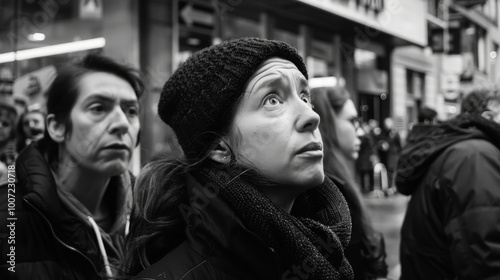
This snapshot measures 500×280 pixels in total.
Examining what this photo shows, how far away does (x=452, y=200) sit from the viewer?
2168mm

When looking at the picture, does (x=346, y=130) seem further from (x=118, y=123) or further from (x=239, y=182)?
(x=239, y=182)

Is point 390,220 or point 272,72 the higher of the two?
point 272,72

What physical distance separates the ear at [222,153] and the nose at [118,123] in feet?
2.74

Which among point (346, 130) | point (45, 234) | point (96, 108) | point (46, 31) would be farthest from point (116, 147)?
point (46, 31)

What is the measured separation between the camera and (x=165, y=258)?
1433 millimetres

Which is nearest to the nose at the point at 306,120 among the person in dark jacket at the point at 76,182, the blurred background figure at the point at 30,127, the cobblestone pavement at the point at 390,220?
the person in dark jacket at the point at 76,182

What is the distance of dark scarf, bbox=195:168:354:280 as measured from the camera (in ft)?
4.35

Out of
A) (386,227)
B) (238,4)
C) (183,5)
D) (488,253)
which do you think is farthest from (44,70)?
(488,253)

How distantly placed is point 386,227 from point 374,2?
21.2ft

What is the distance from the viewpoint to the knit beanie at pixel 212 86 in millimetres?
1459

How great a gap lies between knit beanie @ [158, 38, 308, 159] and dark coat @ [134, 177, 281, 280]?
24cm

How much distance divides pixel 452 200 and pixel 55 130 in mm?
1830

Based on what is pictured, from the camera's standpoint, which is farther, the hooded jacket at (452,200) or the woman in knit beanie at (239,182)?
the hooded jacket at (452,200)

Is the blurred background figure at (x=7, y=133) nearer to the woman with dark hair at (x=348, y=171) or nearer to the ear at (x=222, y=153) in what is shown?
the woman with dark hair at (x=348, y=171)
